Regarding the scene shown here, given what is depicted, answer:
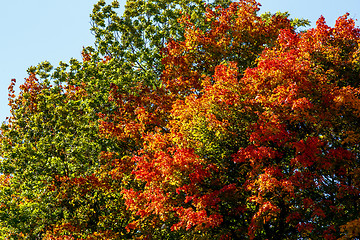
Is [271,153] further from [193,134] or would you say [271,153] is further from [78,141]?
[78,141]

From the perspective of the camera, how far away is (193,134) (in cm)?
1525

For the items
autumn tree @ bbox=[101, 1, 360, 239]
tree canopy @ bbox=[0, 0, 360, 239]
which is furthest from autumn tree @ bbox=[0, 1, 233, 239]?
autumn tree @ bbox=[101, 1, 360, 239]

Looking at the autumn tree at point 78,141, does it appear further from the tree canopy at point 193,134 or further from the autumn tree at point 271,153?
the autumn tree at point 271,153

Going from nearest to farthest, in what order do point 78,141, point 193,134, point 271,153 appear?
point 271,153 → point 193,134 → point 78,141

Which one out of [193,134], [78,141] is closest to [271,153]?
[193,134]

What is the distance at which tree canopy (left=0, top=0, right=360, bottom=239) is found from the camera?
44.9ft

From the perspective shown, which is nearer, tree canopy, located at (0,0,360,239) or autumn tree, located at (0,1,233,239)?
tree canopy, located at (0,0,360,239)

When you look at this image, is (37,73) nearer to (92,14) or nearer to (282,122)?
(92,14)

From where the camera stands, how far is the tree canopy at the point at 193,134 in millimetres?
13680

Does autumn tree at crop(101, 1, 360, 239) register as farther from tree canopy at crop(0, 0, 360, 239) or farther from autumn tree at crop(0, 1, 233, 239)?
autumn tree at crop(0, 1, 233, 239)

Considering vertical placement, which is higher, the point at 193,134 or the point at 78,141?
the point at 78,141

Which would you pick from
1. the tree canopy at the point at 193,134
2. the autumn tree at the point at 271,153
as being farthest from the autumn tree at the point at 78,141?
the autumn tree at the point at 271,153

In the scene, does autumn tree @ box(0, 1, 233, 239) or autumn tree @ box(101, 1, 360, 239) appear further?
autumn tree @ box(0, 1, 233, 239)

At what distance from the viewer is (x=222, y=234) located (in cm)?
1462
